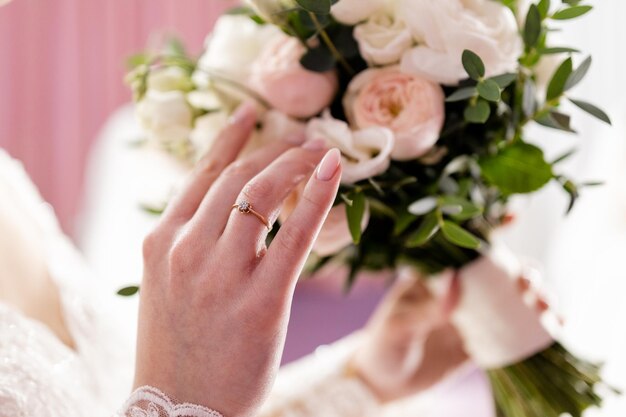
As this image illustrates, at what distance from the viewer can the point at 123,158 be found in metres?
2.54

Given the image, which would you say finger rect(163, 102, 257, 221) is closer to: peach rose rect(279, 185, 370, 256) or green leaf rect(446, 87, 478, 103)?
peach rose rect(279, 185, 370, 256)

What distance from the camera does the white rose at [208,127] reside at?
86cm

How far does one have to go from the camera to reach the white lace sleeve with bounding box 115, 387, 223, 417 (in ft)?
2.06

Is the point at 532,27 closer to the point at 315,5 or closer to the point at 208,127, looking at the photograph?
the point at 315,5

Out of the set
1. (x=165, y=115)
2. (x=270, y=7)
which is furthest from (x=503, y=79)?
(x=165, y=115)

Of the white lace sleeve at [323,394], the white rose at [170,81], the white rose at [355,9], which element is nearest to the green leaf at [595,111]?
the white rose at [355,9]

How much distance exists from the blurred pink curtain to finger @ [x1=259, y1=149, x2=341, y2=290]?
8.57ft

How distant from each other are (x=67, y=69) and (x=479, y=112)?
2762mm

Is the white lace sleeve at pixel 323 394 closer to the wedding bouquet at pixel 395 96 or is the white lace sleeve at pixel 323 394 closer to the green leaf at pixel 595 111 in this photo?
the wedding bouquet at pixel 395 96

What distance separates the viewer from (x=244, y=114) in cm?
81

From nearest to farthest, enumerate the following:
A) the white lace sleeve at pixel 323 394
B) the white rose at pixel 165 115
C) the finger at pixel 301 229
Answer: the finger at pixel 301 229
the white rose at pixel 165 115
the white lace sleeve at pixel 323 394

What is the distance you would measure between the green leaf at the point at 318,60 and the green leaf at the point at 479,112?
6.1 inches

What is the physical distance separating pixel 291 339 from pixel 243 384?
2186mm

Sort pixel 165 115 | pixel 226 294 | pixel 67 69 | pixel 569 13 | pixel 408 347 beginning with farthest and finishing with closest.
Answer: pixel 67 69, pixel 408 347, pixel 165 115, pixel 569 13, pixel 226 294
